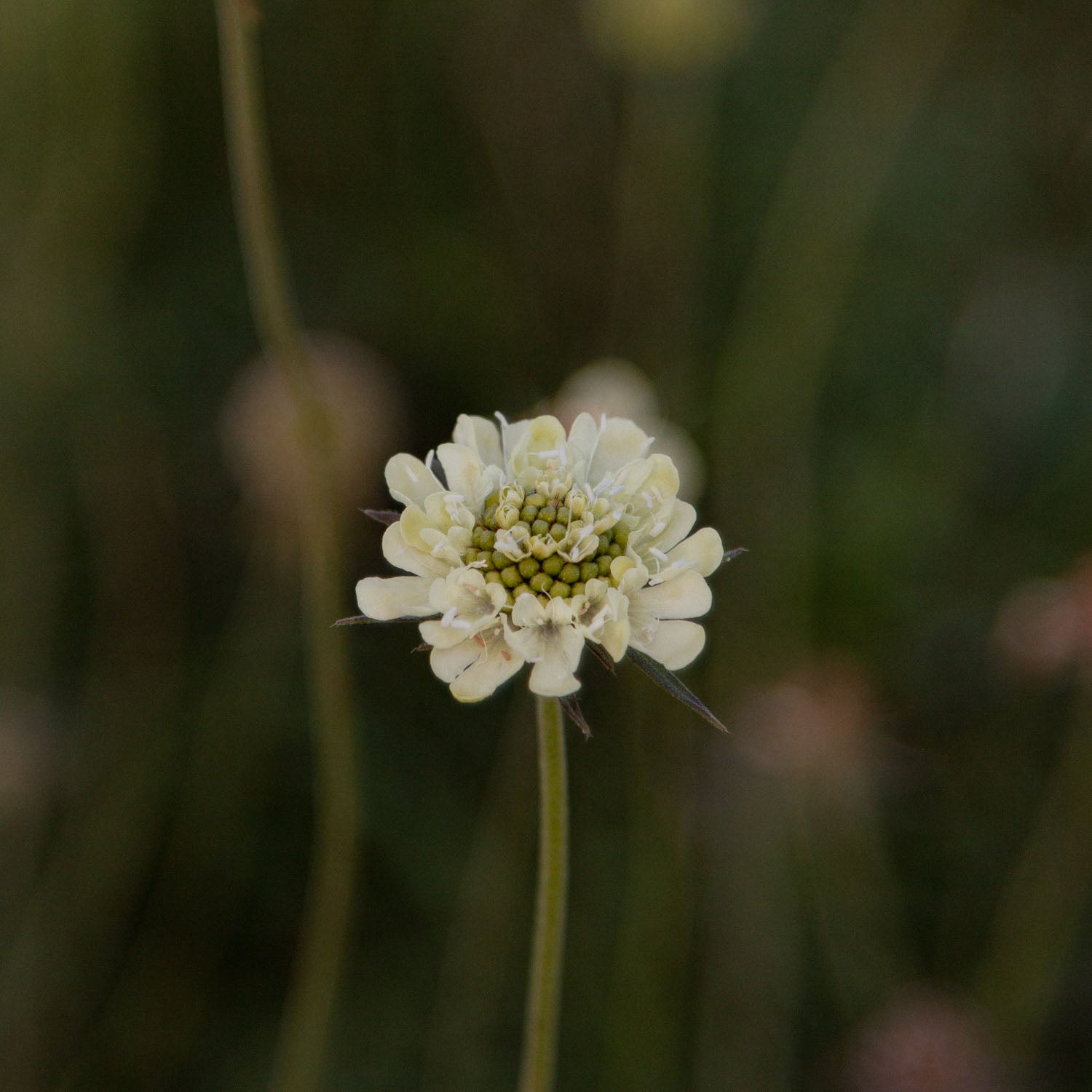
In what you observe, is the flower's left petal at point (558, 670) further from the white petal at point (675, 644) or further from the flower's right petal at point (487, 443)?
the flower's right petal at point (487, 443)

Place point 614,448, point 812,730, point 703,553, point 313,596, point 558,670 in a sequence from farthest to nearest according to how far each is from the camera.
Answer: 1. point 812,730
2. point 313,596
3. point 614,448
4. point 703,553
5. point 558,670

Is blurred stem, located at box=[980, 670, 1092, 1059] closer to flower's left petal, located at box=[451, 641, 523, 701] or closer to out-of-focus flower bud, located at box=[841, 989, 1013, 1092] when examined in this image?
→ out-of-focus flower bud, located at box=[841, 989, 1013, 1092]

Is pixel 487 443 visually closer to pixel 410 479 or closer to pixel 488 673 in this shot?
pixel 410 479

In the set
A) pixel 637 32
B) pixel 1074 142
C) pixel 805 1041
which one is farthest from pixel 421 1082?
pixel 1074 142

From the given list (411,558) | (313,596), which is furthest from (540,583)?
(313,596)

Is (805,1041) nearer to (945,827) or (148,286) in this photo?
(945,827)

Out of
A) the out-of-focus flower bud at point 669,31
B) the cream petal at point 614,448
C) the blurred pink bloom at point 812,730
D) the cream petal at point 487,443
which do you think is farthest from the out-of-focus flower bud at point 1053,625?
the out-of-focus flower bud at point 669,31
